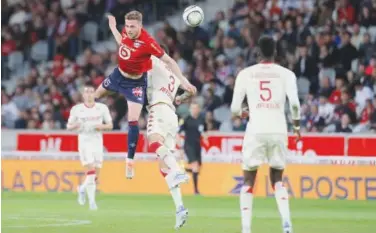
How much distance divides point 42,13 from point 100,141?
597 inches

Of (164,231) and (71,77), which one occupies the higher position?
(71,77)

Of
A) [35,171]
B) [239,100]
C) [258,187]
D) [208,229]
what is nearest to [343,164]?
[258,187]

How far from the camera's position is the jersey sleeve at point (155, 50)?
15875 mm

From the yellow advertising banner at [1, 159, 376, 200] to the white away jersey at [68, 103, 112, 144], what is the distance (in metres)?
4.35

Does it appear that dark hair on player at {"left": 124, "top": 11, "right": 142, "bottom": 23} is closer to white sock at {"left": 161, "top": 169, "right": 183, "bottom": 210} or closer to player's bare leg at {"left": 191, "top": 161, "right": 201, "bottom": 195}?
white sock at {"left": 161, "top": 169, "right": 183, "bottom": 210}

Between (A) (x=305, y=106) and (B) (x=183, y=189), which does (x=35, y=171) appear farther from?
(A) (x=305, y=106)

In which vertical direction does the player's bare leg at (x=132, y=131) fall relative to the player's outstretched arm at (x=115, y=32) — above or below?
below

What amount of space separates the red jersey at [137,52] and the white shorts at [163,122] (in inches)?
28.5

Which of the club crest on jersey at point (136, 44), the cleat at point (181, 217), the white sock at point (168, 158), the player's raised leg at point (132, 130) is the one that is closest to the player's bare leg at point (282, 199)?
the cleat at point (181, 217)

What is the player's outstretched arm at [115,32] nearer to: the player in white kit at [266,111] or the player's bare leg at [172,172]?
the player's bare leg at [172,172]

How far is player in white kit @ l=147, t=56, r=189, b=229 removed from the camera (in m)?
15.8

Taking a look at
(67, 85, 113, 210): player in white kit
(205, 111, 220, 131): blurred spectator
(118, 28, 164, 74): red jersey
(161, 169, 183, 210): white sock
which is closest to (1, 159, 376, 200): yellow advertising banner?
(205, 111, 220, 131): blurred spectator

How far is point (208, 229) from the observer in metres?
15.8

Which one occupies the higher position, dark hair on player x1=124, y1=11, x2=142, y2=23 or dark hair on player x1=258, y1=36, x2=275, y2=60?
dark hair on player x1=124, y1=11, x2=142, y2=23
